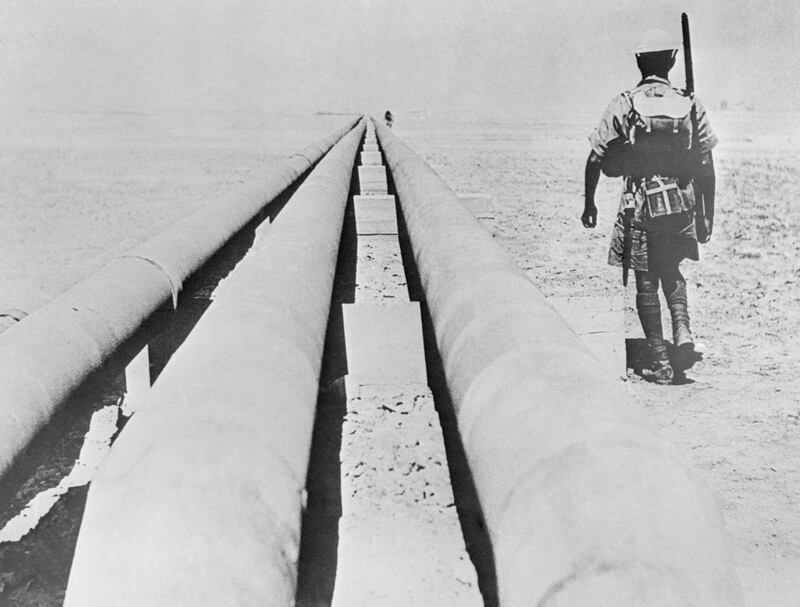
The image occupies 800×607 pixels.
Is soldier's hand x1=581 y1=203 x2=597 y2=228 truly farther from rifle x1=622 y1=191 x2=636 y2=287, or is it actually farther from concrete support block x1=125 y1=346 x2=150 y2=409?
concrete support block x1=125 y1=346 x2=150 y2=409

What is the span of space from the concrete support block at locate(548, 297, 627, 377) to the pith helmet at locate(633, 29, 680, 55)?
1.25m

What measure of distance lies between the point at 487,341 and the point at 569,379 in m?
0.33

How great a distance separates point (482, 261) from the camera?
7.47 ft

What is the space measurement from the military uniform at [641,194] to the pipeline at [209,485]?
272cm

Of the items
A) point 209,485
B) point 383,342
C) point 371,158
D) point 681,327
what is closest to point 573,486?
point 209,485

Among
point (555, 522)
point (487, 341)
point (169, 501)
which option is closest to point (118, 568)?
point (169, 501)

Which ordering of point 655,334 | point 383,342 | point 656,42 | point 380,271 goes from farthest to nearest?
1. point 380,271
2. point 655,334
3. point 656,42
4. point 383,342

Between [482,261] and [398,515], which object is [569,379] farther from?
[398,515]

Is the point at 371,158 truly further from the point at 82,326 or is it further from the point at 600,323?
the point at 82,326

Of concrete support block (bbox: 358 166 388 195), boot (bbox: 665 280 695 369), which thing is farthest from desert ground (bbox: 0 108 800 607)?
concrete support block (bbox: 358 166 388 195)

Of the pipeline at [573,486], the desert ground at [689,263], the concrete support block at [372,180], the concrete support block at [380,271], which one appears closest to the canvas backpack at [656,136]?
the desert ground at [689,263]

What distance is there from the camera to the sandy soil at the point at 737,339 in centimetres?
278

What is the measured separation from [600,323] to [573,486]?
3081 mm

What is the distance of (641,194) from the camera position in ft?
13.5
